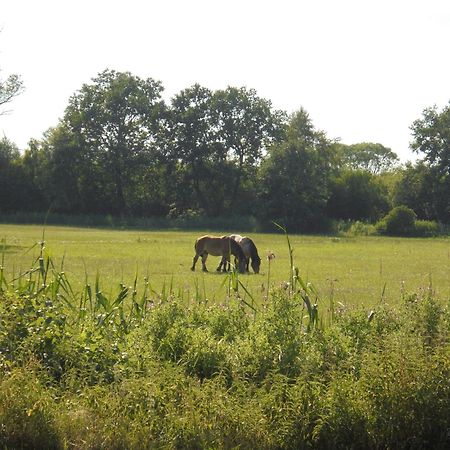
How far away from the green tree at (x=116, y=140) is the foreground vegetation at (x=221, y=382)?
2566 inches

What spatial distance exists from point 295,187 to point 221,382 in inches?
2272

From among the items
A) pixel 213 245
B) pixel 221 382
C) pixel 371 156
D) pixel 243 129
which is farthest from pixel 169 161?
pixel 221 382

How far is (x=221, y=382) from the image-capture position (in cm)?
613

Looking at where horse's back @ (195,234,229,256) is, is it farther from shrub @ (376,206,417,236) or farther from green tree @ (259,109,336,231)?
green tree @ (259,109,336,231)

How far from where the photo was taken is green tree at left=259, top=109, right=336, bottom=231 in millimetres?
63156

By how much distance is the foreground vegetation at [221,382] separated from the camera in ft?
18.5

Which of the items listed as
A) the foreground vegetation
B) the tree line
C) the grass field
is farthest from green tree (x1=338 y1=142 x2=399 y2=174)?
the foreground vegetation

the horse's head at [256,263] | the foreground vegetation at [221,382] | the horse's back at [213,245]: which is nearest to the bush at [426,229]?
the horse's back at [213,245]

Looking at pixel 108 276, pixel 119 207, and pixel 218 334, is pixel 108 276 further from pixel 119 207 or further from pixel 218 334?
pixel 119 207

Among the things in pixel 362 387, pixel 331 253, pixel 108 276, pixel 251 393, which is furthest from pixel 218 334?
Answer: pixel 331 253

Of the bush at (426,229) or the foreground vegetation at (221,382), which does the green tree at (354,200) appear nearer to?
the bush at (426,229)

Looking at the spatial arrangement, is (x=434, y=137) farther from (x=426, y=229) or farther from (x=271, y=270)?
(x=271, y=270)

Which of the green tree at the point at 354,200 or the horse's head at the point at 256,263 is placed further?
the green tree at the point at 354,200

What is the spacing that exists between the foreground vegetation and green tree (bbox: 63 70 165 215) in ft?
214
